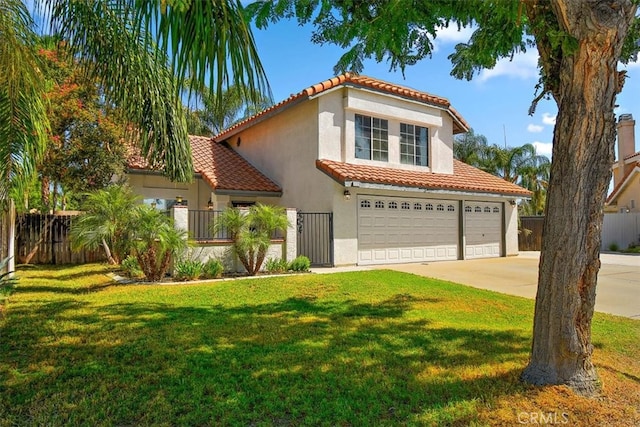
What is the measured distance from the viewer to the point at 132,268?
482 inches

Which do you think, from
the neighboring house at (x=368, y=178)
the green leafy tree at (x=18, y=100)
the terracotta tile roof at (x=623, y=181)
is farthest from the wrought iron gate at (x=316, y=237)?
the terracotta tile roof at (x=623, y=181)

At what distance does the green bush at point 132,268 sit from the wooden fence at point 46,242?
4.28 m

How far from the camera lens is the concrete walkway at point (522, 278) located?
893 cm

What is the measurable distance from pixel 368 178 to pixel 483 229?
7933mm

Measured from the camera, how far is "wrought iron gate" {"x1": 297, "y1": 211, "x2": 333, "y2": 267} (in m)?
14.9

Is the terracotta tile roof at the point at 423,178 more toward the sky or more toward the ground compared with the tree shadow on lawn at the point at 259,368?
more toward the sky

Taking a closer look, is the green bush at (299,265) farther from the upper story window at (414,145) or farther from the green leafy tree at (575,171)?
the green leafy tree at (575,171)

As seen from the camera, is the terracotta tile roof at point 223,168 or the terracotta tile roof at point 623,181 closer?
the terracotta tile roof at point 223,168

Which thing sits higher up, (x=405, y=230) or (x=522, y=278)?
(x=405, y=230)

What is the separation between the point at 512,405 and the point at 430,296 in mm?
5535

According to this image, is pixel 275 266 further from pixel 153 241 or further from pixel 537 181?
pixel 537 181

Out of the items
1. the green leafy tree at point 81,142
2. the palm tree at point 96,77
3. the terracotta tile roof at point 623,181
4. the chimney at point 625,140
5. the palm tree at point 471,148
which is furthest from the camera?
the palm tree at point 471,148

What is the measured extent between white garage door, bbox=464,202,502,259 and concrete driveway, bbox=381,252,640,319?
1053 mm

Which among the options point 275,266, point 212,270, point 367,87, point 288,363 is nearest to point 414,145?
point 367,87
